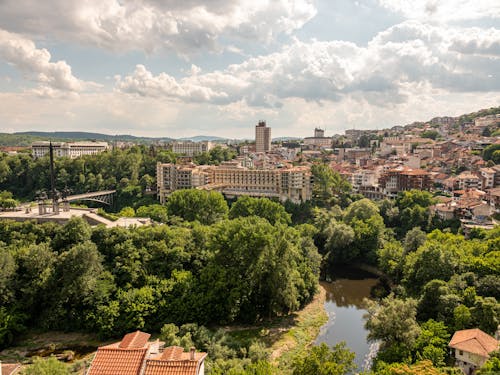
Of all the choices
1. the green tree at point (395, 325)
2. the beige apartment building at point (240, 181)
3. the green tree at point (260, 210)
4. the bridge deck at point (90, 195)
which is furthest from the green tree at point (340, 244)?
the bridge deck at point (90, 195)

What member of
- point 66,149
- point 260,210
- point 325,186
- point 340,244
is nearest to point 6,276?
point 260,210

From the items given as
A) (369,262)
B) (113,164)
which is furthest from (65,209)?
(113,164)

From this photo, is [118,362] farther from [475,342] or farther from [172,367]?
[475,342]

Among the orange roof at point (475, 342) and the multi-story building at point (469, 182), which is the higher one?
the multi-story building at point (469, 182)

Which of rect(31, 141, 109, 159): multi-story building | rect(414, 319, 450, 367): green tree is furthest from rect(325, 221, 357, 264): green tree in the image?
rect(31, 141, 109, 159): multi-story building

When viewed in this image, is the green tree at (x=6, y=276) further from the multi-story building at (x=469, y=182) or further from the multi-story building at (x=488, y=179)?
the multi-story building at (x=488, y=179)
